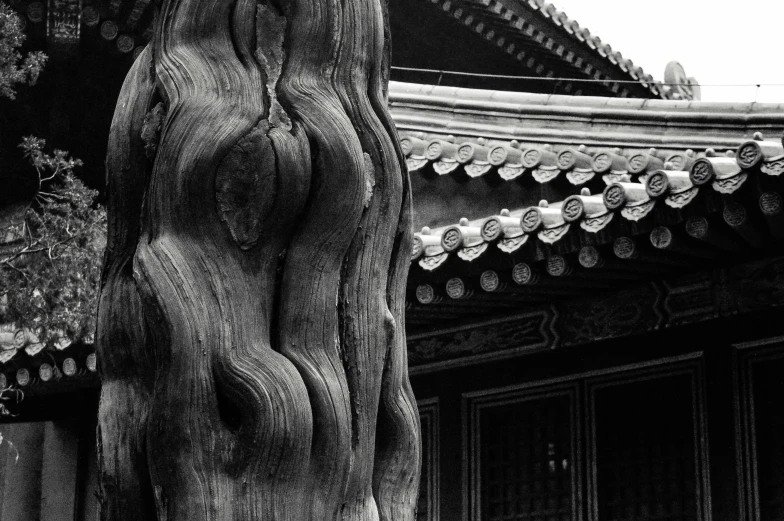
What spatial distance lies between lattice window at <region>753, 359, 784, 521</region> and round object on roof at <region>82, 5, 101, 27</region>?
6136mm

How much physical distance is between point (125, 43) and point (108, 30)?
193 mm

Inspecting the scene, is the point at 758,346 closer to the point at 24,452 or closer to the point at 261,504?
the point at 261,504

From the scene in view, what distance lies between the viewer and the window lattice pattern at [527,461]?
8258 mm

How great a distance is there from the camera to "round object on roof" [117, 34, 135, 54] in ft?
34.1

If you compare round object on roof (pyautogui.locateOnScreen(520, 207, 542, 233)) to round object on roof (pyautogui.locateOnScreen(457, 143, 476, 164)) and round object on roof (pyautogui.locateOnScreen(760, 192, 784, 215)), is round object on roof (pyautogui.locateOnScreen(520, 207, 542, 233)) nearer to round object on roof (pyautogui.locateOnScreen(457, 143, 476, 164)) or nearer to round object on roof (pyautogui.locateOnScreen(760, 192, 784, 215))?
round object on roof (pyautogui.locateOnScreen(760, 192, 784, 215))

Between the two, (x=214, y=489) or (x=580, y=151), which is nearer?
(x=214, y=489)

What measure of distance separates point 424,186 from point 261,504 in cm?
686

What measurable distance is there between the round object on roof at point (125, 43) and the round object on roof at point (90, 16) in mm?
257

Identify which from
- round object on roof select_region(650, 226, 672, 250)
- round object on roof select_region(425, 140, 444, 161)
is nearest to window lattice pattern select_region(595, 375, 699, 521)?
round object on roof select_region(650, 226, 672, 250)

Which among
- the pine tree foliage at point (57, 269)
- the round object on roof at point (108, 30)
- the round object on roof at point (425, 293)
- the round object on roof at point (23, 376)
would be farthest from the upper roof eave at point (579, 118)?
the round object on roof at point (23, 376)

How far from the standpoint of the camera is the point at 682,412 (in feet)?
25.5

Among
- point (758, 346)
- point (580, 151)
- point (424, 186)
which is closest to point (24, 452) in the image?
point (424, 186)

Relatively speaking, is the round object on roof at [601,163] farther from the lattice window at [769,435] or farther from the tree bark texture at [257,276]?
the tree bark texture at [257,276]

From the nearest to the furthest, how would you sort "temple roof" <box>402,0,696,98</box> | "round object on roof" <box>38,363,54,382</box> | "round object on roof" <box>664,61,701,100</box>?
"round object on roof" <box>38,363,54,382</box>, "temple roof" <box>402,0,696,98</box>, "round object on roof" <box>664,61,701,100</box>
